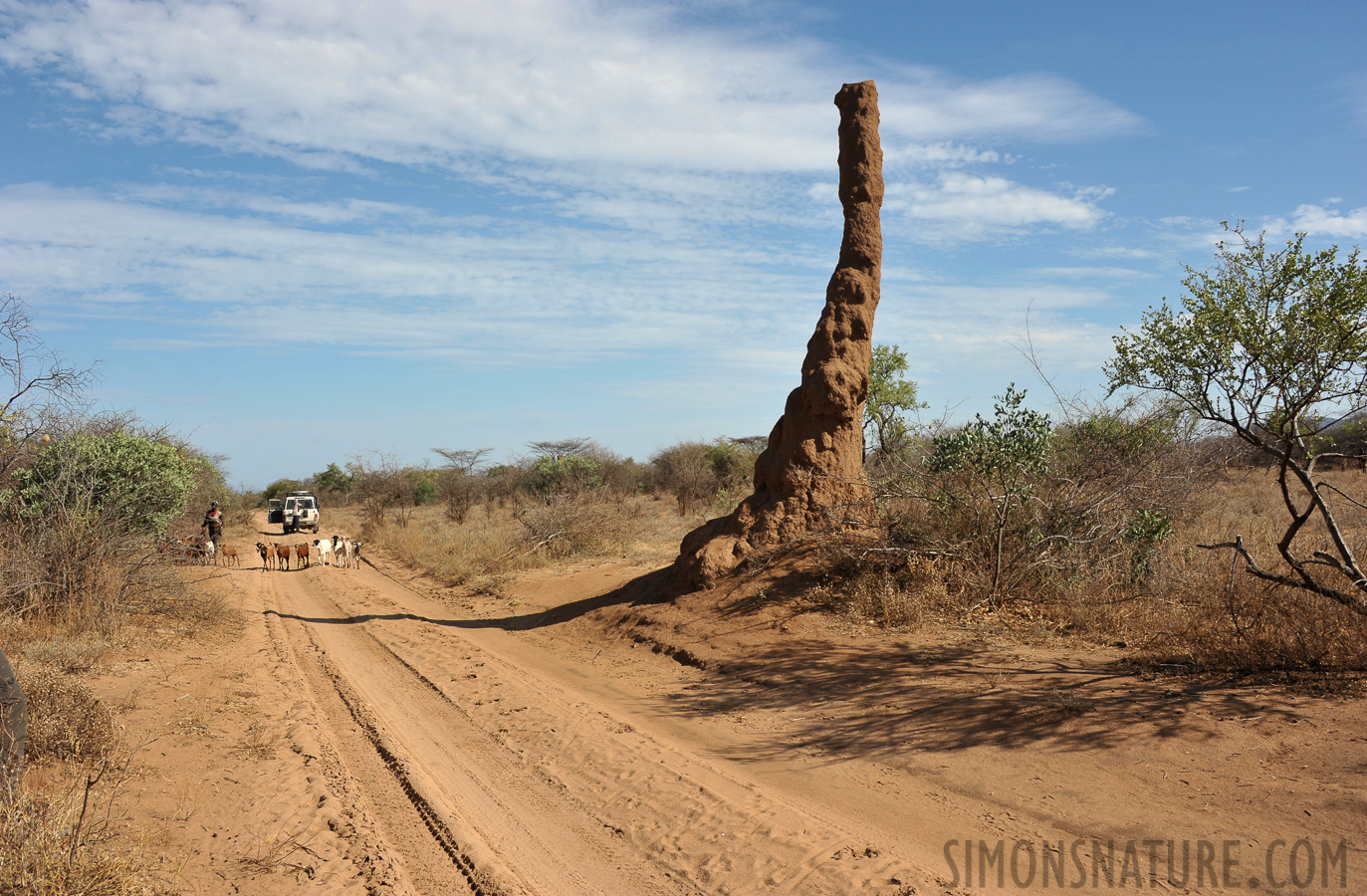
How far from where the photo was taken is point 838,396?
10.0m

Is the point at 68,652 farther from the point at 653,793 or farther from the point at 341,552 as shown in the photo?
the point at 341,552

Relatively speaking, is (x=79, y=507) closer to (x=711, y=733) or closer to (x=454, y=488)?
(x=711, y=733)

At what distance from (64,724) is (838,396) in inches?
323

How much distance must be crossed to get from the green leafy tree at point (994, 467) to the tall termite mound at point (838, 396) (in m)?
1.19

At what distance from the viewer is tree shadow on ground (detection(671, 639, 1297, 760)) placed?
533 centimetres

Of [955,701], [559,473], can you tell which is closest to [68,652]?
[955,701]

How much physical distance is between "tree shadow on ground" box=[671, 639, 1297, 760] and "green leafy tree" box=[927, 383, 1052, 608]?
2.16m

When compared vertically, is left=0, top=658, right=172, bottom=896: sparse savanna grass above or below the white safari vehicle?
below

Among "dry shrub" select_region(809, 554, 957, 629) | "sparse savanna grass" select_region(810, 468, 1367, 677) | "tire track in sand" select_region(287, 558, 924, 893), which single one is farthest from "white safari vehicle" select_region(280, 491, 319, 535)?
"sparse savanna grass" select_region(810, 468, 1367, 677)

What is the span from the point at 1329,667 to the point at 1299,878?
8.99 ft

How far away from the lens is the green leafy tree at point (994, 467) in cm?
904

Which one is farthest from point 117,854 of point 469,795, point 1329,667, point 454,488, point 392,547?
point 454,488

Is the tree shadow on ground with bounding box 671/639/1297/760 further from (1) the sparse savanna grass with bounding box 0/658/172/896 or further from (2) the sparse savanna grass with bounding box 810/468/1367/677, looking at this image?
(1) the sparse savanna grass with bounding box 0/658/172/896

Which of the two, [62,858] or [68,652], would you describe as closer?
[62,858]
